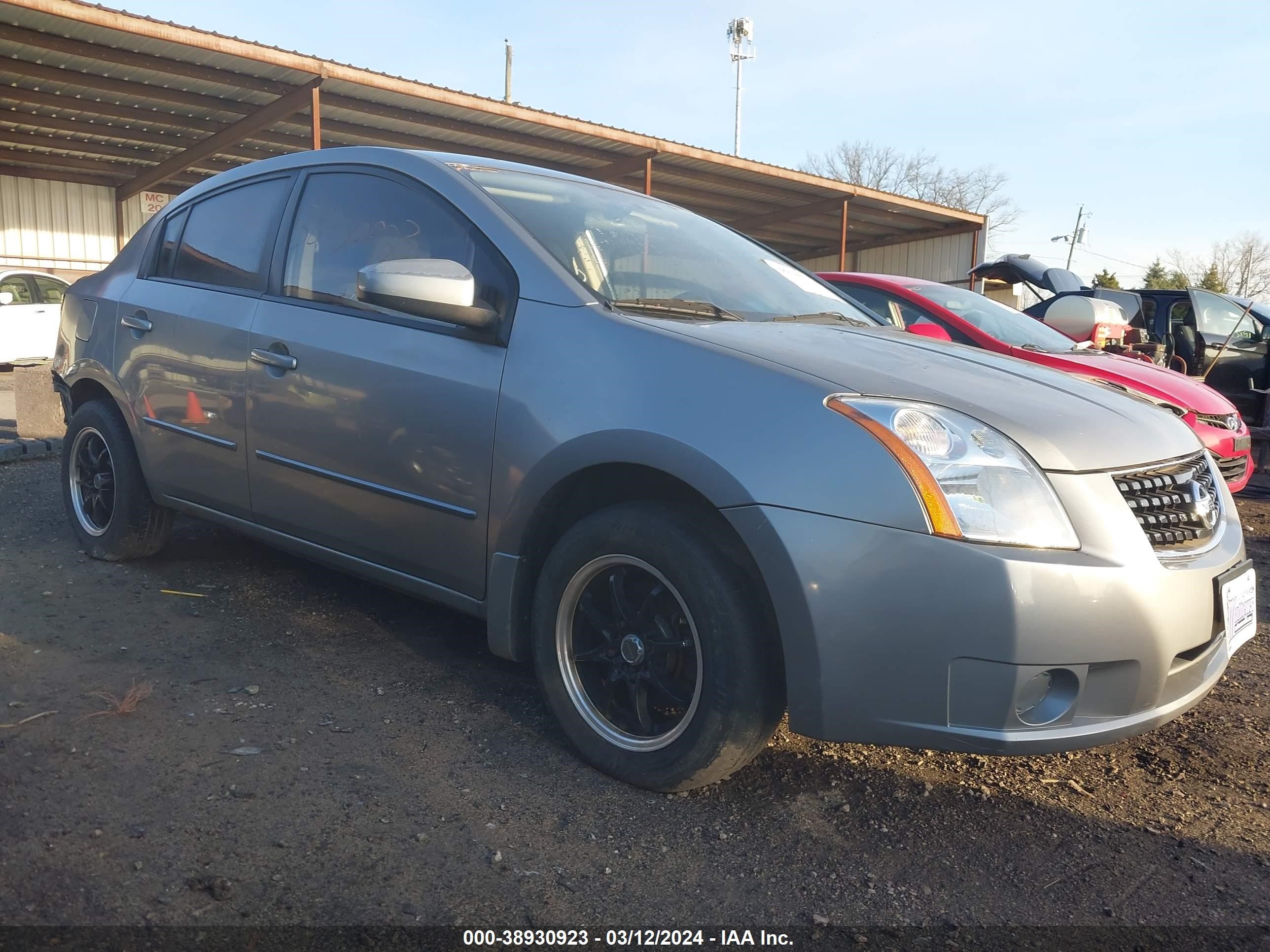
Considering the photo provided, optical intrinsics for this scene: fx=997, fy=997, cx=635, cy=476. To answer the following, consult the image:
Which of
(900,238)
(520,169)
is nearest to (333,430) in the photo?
(520,169)

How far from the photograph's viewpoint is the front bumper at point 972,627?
2008mm

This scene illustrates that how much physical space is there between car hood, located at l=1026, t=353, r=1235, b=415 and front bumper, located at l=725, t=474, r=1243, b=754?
3991 millimetres

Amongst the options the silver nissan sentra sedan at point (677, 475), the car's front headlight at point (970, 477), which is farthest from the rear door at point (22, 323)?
the car's front headlight at point (970, 477)

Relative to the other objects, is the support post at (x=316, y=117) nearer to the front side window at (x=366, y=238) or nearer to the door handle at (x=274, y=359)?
the front side window at (x=366, y=238)

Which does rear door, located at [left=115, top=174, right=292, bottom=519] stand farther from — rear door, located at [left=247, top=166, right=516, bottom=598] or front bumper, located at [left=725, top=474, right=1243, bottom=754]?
front bumper, located at [left=725, top=474, right=1243, bottom=754]

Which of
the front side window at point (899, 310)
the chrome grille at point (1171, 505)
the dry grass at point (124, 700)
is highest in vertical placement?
the front side window at point (899, 310)

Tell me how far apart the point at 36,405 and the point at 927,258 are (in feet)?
65.3

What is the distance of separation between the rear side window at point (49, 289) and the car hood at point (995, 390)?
1455 cm

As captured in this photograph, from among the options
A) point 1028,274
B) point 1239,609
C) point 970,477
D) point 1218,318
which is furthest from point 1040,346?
point 970,477

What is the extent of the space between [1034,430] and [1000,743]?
26.5 inches

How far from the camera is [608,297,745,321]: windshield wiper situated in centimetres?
271

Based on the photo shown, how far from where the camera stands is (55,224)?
18.5 m

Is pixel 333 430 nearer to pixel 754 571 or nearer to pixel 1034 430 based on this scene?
pixel 754 571

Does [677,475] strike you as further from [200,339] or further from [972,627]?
[200,339]
